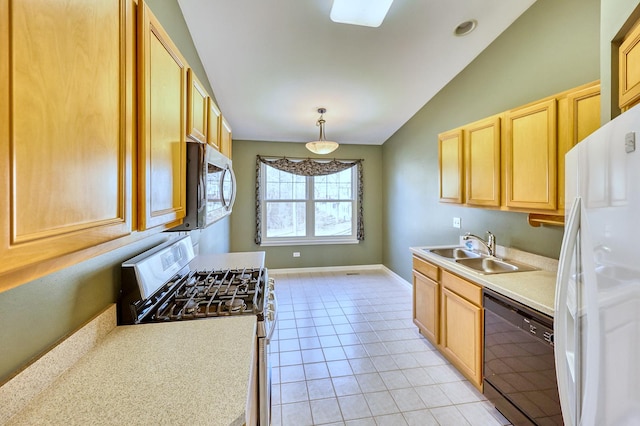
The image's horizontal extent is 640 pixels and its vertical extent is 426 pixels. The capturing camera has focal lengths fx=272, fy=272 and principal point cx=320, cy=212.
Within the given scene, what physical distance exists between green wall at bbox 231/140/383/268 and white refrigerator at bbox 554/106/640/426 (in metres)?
4.35

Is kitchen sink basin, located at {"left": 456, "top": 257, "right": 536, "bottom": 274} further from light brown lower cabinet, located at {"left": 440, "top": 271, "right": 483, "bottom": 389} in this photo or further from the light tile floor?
the light tile floor

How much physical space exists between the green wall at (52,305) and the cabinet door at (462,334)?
2.19 metres

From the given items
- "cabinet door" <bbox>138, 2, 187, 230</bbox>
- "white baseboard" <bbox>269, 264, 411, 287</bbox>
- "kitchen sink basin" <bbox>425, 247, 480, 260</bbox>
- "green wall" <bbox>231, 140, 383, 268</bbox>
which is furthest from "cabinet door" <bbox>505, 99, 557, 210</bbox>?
"green wall" <bbox>231, 140, 383, 268</bbox>

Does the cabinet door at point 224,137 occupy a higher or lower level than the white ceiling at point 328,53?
lower

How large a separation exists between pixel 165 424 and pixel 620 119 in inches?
50.8

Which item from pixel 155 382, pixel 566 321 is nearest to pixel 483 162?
pixel 566 321

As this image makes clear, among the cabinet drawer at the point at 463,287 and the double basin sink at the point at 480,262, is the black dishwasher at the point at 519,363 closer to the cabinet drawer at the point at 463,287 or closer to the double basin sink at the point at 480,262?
the cabinet drawer at the point at 463,287

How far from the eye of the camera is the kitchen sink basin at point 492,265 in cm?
214

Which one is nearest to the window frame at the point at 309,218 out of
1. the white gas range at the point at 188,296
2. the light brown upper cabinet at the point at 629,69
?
the white gas range at the point at 188,296

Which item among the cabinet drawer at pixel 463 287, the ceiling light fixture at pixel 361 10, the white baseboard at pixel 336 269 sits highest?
the ceiling light fixture at pixel 361 10

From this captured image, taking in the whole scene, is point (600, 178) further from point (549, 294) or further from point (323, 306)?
point (323, 306)

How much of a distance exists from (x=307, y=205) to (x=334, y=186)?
64 cm

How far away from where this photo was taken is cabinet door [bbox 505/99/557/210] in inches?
66.9

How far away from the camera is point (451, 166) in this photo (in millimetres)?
2604
